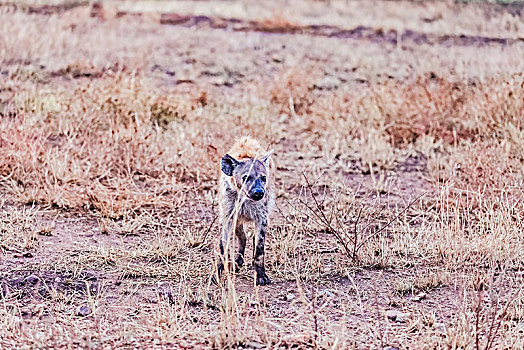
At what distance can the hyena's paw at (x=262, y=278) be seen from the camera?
232 inches

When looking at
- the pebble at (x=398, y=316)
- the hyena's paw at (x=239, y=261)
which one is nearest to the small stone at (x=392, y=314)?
the pebble at (x=398, y=316)

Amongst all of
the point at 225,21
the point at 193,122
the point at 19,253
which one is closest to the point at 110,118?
the point at 193,122

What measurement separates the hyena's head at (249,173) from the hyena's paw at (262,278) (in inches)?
22.3

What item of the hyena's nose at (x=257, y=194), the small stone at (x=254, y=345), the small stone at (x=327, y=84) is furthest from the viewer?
the small stone at (x=327, y=84)

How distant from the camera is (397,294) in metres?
5.68

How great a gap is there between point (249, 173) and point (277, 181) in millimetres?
3059

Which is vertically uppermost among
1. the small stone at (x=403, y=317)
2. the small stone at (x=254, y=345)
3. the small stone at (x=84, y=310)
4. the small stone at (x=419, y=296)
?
the small stone at (x=254, y=345)

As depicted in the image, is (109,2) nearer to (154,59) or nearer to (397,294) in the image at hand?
(154,59)

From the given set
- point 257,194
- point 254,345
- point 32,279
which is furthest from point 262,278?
point 32,279

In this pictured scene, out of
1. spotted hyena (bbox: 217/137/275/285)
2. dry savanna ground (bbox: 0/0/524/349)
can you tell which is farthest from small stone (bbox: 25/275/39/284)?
spotted hyena (bbox: 217/137/275/285)

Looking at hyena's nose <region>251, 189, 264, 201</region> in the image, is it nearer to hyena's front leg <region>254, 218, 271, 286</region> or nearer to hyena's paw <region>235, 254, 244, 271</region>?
hyena's front leg <region>254, 218, 271, 286</region>

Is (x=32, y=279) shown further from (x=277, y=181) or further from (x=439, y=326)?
(x=277, y=181)

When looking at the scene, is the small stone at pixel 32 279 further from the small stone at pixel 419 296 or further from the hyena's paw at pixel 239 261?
the small stone at pixel 419 296

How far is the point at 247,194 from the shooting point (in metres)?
5.80
